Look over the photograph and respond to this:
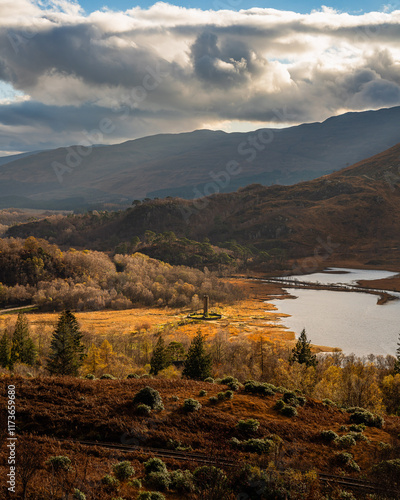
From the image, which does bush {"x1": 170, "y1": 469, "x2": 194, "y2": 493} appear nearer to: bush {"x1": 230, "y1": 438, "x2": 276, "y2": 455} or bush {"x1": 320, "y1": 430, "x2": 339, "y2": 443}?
bush {"x1": 230, "y1": 438, "x2": 276, "y2": 455}

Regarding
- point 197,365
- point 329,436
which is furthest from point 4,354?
point 329,436

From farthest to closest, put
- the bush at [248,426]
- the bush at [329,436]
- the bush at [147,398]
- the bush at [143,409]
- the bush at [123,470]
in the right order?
the bush at [147,398]
the bush at [143,409]
the bush at [329,436]
the bush at [248,426]
the bush at [123,470]

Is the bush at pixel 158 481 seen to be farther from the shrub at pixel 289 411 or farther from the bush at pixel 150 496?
the shrub at pixel 289 411

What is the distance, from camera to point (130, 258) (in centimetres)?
19625

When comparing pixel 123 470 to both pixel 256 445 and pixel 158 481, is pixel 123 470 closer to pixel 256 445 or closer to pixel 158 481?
pixel 158 481

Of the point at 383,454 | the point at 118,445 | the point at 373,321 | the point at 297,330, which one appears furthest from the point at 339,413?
the point at 373,321

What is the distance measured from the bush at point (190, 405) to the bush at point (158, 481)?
8955 mm

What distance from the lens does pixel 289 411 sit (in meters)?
35.8

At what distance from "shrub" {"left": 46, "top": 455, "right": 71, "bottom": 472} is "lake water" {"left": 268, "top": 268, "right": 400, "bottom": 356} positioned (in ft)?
265

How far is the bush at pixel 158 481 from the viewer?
80.1ft

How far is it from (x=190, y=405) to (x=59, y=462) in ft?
38.5

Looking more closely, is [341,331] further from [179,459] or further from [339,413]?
[179,459]

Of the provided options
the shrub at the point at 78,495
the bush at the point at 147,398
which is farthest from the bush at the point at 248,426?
the shrub at the point at 78,495

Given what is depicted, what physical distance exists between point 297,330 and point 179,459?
91208mm
